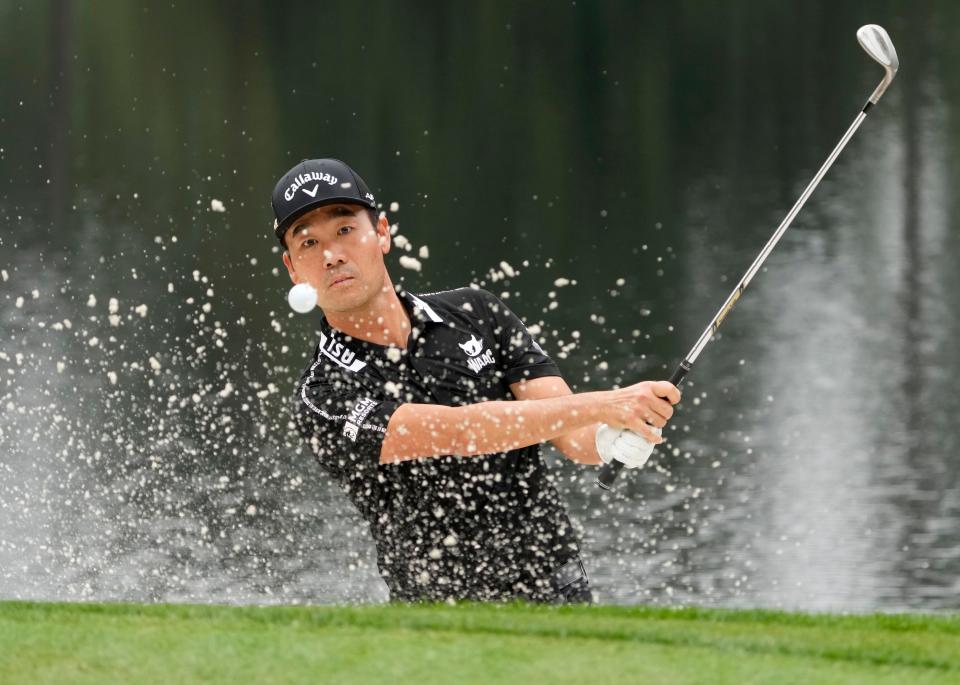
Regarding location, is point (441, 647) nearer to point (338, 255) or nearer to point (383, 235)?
point (338, 255)

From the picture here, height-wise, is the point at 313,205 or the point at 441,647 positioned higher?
the point at 313,205

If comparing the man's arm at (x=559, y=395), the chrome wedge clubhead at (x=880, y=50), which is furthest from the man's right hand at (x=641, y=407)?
the chrome wedge clubhead at (x=880, y=50)

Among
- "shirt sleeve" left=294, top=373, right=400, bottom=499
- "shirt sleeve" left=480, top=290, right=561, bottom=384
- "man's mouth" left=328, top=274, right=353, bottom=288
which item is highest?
"man's mouth" left=328, top=274, right=353, bottom=288

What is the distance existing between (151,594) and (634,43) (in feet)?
122

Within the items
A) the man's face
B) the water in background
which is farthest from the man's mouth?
the water in background

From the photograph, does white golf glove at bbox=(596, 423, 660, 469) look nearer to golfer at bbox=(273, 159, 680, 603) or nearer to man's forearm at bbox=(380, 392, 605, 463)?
golfer at bbox=(273, 159, 680, 603)

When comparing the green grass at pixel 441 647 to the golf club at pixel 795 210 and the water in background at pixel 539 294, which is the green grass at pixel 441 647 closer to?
the golf club at pixel 795 210

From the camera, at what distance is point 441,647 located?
353cm

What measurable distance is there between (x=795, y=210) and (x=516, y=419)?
4.14ft

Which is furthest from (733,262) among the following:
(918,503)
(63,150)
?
(63,150)

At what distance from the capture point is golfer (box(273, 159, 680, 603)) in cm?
Answer: 459

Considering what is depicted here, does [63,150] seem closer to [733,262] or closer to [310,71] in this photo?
[310,71]

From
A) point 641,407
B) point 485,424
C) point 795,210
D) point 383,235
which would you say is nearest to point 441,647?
point 485,424

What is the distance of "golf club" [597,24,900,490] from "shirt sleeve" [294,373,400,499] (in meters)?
0.72
